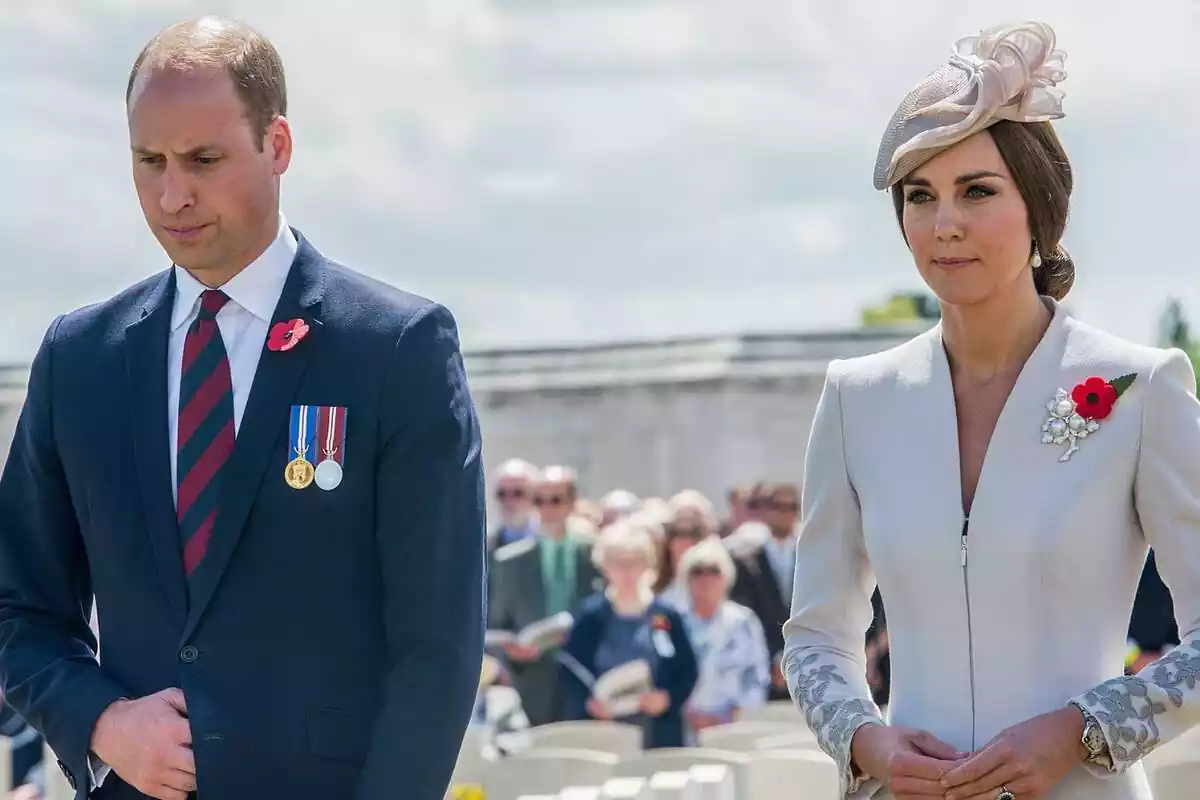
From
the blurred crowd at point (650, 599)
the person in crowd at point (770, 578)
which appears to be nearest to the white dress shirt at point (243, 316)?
the blurred crowd at point (650, 599)

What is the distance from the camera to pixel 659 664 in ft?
35.9

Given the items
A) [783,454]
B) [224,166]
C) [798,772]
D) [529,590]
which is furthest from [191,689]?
[783,454]

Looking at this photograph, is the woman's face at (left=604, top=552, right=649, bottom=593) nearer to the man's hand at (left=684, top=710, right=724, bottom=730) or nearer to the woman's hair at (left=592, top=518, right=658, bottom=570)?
the woman's hair at (left=592, top=518, right=658, bottom=570)

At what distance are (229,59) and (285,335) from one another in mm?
441

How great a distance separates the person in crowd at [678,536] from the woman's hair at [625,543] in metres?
0.14

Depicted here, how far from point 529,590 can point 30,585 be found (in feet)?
29.7

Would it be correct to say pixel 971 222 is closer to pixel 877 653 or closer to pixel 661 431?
pixel 877 653

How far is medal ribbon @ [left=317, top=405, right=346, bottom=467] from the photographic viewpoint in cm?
355

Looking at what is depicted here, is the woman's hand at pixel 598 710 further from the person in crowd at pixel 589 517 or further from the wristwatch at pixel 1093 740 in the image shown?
the wristwatch at pixel 1093 740

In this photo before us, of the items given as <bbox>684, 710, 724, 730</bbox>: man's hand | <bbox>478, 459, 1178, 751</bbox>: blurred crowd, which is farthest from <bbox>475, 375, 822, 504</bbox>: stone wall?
<bbox>684, 710, 724, 730</bbox>: man's hand

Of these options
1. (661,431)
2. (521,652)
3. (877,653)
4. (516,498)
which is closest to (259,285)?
(877,653)

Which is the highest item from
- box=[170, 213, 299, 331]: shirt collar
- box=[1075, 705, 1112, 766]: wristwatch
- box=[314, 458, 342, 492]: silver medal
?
box=[170, 213, 299, 331]: shirt collar

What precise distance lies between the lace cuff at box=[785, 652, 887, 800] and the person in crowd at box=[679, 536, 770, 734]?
280 inches

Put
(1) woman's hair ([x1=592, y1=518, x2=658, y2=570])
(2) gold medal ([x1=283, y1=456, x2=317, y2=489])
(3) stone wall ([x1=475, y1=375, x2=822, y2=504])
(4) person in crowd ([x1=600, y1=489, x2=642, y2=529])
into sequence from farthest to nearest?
1. (3) stone wall ([x1=475, y1=375, x2=822, y2=504])
2. (4) person in crowd ([x1=600, y1=489, x2=642, y2=529])
3. (1) woman's hair ([x1=592, y1=518, x2=658, y2=570])
4. (2) gold medal ([x1=283, y1=456, x2=317, y2=489])
